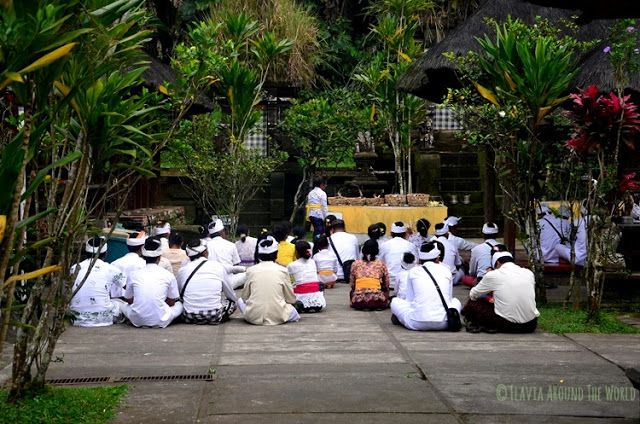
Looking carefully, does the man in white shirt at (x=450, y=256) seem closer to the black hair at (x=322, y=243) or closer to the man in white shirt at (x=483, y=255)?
the man in white shirt at (x=483, y=255)

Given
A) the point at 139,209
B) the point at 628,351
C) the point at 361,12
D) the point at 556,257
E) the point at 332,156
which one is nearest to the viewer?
the point at 628,351

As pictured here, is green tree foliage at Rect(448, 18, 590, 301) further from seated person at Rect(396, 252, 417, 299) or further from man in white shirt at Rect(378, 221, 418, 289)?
man in white shirt at Rect(378, 221, 418, 289)

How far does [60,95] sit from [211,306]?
5.29 meters

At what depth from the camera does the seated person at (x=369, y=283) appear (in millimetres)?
13875

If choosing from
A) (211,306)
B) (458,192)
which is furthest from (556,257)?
(458,192)

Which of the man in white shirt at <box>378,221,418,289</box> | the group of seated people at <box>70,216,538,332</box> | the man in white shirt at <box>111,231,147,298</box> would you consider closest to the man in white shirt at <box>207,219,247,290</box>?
the group of seated people at <box>70,216,538,332</box>

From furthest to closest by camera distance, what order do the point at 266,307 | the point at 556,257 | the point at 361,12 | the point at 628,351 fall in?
the point at 361,12 < the point at 556,257 < the point at 266,307 < the point at 628,351

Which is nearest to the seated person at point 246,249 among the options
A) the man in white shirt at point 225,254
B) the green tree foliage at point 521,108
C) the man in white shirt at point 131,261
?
the man in white shirt at point 225,254

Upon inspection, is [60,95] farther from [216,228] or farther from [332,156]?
[332,156]

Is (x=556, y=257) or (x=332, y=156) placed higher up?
(x=332, y=156)

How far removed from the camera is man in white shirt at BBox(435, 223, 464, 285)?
16.5 m

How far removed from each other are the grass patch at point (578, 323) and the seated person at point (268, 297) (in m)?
2.97

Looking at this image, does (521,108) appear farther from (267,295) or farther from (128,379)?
(128,379)

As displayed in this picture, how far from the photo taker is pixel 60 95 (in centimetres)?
791
